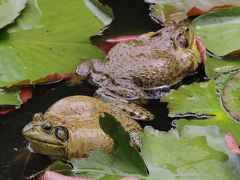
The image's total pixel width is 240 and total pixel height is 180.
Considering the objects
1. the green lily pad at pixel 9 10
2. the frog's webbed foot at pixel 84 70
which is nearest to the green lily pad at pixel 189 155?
the frog's webbed foot at pixel 84 70

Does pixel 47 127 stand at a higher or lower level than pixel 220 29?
lower

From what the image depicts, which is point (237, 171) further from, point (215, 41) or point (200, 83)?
point (215, 41)

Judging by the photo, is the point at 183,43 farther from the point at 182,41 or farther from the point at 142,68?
the point at 142,68

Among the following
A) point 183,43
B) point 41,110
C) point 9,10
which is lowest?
point 41,110

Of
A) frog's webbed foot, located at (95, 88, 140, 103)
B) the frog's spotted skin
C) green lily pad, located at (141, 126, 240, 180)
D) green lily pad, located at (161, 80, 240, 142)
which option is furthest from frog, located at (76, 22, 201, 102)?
green lily pad, located at (141, 126, 240, 180)

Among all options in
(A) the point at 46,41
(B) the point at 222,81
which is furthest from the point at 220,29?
(A) the point at 46,41

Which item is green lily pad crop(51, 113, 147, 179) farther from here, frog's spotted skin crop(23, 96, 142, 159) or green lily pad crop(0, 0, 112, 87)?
green lily pad crop(0, 0, 112, 87)

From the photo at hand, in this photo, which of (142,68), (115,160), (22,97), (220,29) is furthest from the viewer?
(220,29)

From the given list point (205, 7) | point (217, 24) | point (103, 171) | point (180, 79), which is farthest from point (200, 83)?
point (103, 171)
